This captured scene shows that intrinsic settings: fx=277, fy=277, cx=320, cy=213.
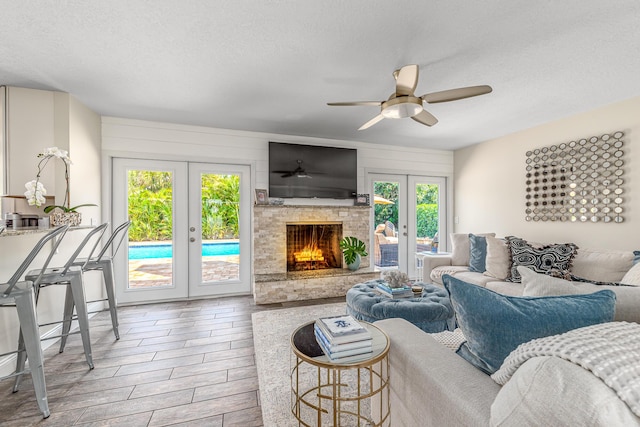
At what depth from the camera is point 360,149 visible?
4910 millimetres

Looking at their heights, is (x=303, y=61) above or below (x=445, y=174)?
above

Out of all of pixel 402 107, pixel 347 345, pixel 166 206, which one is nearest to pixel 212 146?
pixel 166 206

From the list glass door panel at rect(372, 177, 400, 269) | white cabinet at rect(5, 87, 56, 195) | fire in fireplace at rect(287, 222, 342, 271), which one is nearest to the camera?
white cabinet at rect(5, 87, 56, 195)

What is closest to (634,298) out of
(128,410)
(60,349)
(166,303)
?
(128,410)

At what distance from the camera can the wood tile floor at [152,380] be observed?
172cm

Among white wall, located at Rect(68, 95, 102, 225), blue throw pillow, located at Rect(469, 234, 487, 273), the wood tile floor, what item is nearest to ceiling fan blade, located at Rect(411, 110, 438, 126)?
blue throw pillow, located at Rect(469, 234, 487, 273)

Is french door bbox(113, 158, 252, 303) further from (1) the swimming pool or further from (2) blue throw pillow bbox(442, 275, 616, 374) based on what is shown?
(2) blue throw pillow bbox(442, 275, 616, 374)

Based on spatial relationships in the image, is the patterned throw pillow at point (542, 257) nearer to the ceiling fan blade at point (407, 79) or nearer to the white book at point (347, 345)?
the ceiling fan blade at point (407, 79)

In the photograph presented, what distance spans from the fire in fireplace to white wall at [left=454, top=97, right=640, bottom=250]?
2591mm

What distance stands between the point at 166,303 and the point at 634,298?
450cm

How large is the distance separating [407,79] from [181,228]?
139 inches

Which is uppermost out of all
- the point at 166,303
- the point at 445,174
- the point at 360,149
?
the point at 360,149

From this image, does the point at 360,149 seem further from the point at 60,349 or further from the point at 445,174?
the point at 60,349

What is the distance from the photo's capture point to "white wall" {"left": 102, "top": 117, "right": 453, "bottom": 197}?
12.3 feet
